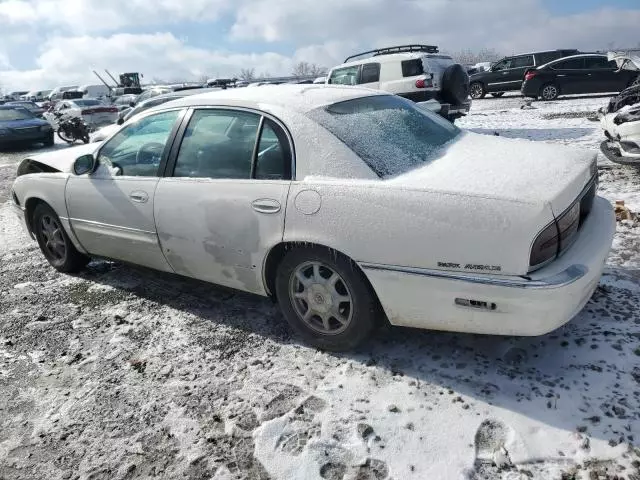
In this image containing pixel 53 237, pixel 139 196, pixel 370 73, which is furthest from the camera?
pixel 370 73

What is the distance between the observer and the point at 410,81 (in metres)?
10.9

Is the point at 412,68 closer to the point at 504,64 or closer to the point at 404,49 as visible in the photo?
the point at 404,49

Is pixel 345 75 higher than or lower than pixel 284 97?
lower

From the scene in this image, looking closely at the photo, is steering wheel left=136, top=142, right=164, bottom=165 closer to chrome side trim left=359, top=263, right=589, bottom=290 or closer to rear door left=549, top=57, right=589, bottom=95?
chrome side trim left=359, top=263, right=589, bottom=290

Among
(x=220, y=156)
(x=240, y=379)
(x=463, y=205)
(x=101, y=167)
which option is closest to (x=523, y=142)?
(x=463, y=205)

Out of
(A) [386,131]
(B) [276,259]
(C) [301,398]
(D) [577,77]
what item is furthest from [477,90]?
(C) [301,398]

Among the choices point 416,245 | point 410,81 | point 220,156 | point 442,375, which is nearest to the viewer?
point 416,245

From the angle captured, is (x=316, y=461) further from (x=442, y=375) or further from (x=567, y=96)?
(x=567, y=96)

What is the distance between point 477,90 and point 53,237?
62.2ft

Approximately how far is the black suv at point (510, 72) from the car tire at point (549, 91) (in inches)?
93.9

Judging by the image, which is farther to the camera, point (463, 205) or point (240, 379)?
point (240, 379)

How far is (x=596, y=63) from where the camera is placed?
15.7 metres

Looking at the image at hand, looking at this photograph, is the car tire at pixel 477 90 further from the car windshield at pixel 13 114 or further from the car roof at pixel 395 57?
the car windshield at pixel 13 114

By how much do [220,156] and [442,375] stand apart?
1.88 metres
